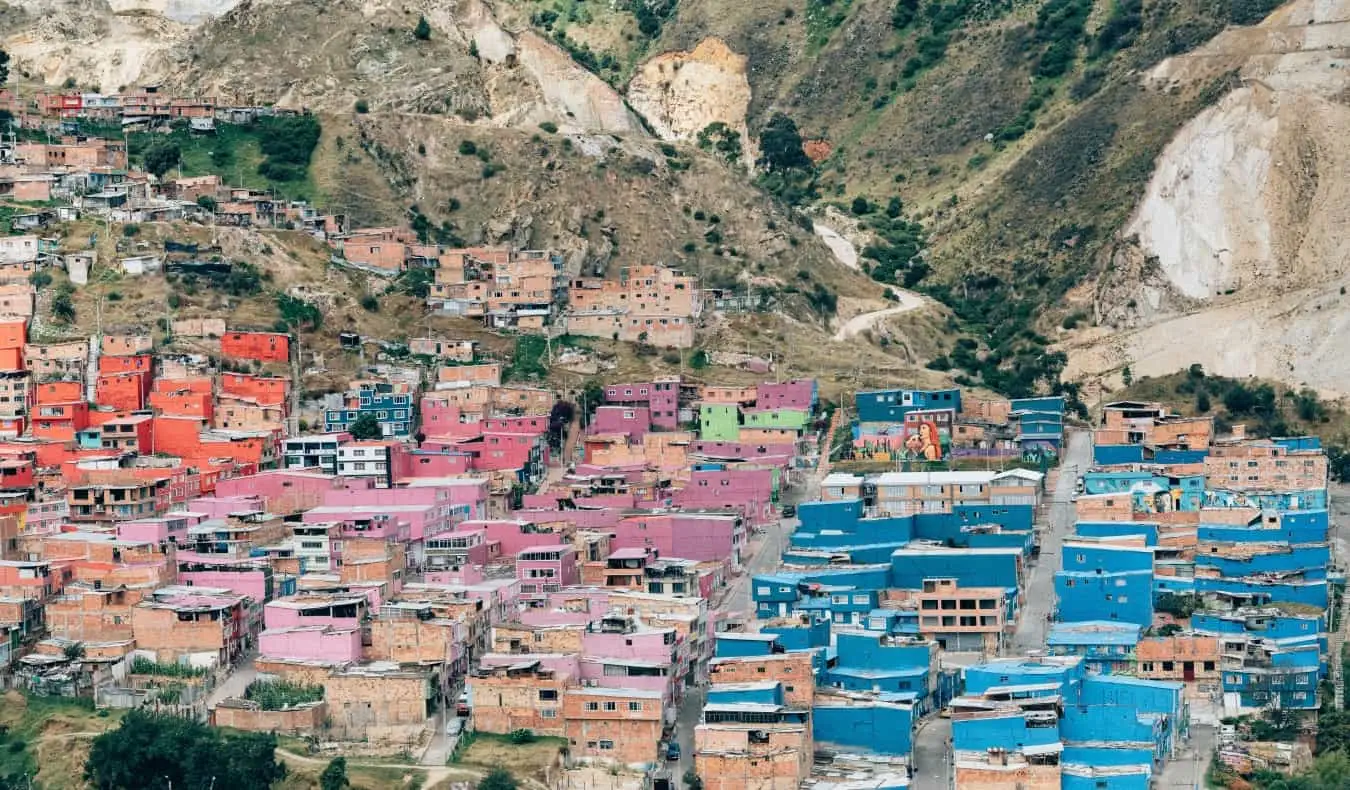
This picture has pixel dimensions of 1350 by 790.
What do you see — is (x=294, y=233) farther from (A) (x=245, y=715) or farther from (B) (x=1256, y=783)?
(B) (x=1256, y=783)

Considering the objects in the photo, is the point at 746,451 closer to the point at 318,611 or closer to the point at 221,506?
the point at 221,506

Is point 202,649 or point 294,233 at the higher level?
point 294,233

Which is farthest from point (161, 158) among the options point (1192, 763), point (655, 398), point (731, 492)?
point (1192, 763)

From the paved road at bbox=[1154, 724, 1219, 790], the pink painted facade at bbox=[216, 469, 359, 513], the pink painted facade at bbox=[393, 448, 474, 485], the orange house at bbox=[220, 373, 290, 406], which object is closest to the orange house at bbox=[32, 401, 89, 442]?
the orange house at bbox=[220, 373, 290, 406]

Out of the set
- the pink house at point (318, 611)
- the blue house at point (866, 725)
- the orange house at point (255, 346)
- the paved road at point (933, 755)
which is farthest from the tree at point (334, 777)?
the orange house at point (255, 346)

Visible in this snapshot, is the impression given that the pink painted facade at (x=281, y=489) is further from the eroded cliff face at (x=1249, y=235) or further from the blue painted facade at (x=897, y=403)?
the eroded cliff face at (x=1249, y=235)

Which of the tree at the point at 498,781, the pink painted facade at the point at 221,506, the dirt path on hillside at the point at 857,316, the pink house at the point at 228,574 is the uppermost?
the dirt path on hillside at the point at 857,316

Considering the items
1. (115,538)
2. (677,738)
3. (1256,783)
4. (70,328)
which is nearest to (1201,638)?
(1256,783)

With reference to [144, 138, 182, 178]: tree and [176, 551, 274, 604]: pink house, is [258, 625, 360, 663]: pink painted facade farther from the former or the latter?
[144, 138, 182, 178]: tree
